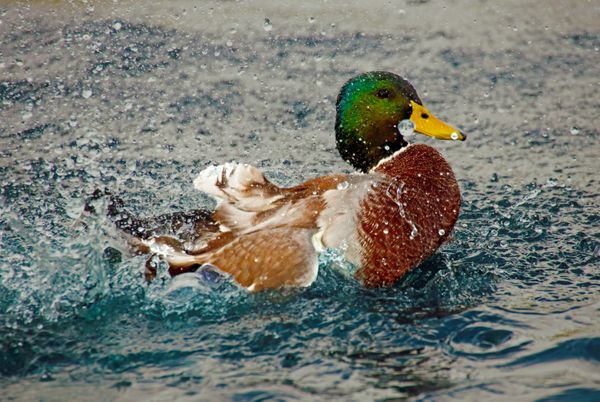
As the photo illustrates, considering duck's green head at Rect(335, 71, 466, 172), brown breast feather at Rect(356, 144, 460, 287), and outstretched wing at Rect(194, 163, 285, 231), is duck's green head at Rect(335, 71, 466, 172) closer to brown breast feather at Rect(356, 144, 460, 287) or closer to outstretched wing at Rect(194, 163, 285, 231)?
brown breast feather at Rect(356, 144, 460, 287)

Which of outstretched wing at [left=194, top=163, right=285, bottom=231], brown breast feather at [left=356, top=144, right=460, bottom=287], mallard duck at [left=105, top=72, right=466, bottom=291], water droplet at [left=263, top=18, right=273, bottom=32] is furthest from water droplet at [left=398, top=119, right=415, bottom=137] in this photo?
water droplet at [left=263, top=18, right=273, bottom=32]

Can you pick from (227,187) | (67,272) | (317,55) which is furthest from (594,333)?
(317,55)

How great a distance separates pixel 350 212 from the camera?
3826 mm

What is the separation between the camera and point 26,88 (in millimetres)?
6125

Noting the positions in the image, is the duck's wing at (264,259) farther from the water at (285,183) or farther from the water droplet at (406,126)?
the water droplet at (406,126)

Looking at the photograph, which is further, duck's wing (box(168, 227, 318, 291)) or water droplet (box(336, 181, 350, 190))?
water droplet (box(336, 181, 350, 190))

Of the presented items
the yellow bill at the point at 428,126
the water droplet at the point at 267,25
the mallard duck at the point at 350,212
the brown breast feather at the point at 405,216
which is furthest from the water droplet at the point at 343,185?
the water droplet at the point at 267,25

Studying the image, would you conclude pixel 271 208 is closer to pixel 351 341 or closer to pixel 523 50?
pixel 351 341

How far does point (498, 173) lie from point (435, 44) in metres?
2.00

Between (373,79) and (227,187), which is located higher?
(373,79)

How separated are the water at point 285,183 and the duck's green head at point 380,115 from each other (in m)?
0.60

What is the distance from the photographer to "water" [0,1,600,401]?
3.20m

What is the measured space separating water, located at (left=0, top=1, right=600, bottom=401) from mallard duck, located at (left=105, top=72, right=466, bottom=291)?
108mm

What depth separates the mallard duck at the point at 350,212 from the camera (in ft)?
12.3
